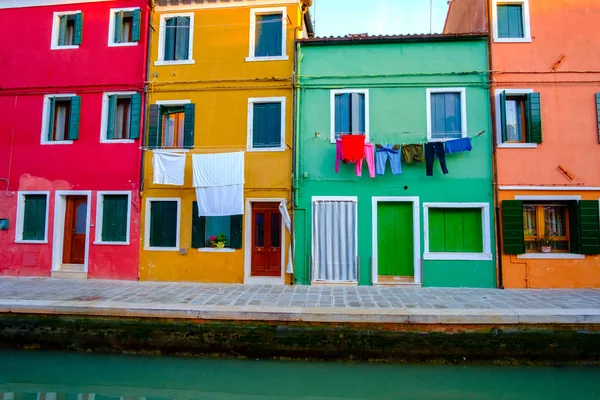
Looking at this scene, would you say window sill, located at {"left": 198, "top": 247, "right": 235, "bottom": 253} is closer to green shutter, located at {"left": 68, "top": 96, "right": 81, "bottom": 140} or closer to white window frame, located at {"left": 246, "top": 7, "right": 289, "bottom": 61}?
green shutter, located at {"left": 68, "top": 96, "right": 81, "bottom": 140}

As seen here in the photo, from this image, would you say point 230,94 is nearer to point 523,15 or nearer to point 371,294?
point 371,294

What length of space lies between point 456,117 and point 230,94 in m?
6.27

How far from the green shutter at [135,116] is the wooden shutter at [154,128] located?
0.33m

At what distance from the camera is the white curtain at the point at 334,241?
9539 millimetres

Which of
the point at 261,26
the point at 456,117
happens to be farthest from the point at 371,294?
the point at 261,26

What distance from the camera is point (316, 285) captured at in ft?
31.1

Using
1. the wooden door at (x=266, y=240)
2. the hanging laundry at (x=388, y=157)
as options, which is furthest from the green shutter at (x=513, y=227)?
the wooden door at (x=266, y=240)

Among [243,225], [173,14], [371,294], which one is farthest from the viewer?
[173,14]

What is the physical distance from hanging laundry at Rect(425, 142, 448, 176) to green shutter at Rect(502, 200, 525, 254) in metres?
1.80

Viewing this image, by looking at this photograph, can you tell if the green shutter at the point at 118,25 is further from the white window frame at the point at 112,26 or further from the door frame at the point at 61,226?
the door frame at the point at 61,226

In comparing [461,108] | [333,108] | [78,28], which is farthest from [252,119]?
[78,28]

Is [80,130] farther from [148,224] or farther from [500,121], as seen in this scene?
[500,121]

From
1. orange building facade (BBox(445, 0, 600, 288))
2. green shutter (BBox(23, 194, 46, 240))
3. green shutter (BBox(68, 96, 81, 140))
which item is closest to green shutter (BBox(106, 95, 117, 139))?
green shutter (BBox(68, 96, 81, 140))

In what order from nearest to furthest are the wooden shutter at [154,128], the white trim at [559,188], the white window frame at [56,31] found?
the white trim at [559,188]
the wooden shutter at [154,128]
the white window frame at [56,31]
